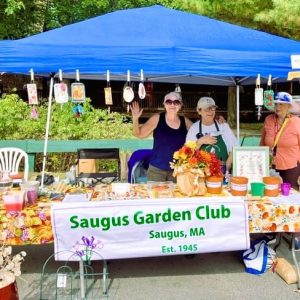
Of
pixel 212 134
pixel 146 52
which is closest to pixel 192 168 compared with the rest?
pixel 212 134

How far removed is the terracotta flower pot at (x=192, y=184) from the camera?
337 centimetres

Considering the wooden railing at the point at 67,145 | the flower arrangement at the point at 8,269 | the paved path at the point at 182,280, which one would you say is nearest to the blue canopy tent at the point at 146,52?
the flower arrangement at the point at 8,269

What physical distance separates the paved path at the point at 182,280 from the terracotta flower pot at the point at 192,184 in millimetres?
828

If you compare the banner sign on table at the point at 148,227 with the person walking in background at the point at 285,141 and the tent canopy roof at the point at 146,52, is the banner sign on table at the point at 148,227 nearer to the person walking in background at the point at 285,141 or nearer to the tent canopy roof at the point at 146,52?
the tent canopy roof at the point at 146,52

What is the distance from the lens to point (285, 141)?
4363 millimetres

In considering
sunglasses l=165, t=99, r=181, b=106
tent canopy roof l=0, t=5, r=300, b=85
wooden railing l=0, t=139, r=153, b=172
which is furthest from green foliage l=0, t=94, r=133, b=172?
tent canopy roof l=0, t=5, r=300, b=85

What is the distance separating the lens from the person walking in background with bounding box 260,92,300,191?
4.33 m

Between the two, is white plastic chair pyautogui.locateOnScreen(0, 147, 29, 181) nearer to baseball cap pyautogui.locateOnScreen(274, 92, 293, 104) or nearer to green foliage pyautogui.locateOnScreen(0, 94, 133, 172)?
green foliage pyautogui.locateOnScreen(0, 94, 133, 172)

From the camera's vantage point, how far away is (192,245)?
3289 millimetres

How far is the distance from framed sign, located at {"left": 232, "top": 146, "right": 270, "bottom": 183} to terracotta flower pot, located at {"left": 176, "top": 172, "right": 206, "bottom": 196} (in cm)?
47

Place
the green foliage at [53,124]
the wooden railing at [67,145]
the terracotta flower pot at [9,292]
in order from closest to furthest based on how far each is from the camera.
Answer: the terracotta flower pot at [9,292]
the wooden railing at [67,145]
the green foliage at [53,124]

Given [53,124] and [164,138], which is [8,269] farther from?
[53,124]

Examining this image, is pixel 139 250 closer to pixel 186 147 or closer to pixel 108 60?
pixel 186 147

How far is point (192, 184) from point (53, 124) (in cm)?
536
